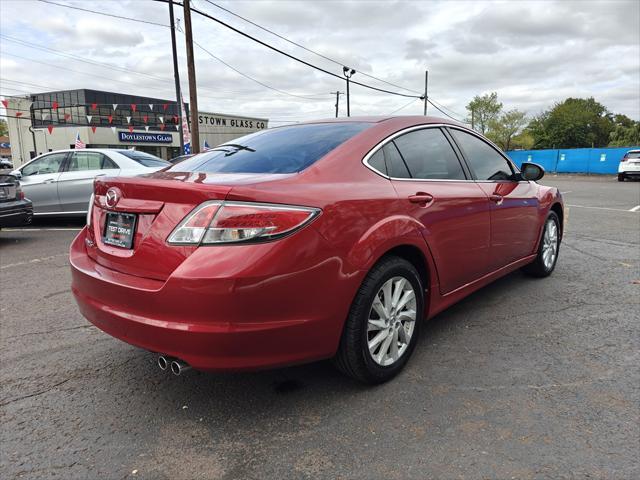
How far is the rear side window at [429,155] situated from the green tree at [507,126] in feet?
256

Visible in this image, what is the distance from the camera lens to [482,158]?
12.9 ft

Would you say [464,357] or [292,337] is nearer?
[292,337]

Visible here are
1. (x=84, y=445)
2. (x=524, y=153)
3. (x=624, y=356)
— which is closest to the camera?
(x=84, y=445)

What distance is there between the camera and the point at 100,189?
2.75m

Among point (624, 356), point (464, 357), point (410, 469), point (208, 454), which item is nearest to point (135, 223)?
point (208, 454)

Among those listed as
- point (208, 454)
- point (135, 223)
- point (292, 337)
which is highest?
point (135, 223)

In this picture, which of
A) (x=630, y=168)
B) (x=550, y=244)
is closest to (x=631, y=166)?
(x=630, y=168)

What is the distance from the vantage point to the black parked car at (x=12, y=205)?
710 cm

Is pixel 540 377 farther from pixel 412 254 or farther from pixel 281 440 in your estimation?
pixel 281 440

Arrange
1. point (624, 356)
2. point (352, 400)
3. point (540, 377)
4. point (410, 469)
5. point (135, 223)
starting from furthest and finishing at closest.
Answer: point (624, 356) → point (540, 377) → point (352, 400) → point (135, 223) → point (410, 469)

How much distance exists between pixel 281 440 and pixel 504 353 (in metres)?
1.66

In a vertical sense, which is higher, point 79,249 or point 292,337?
point 79,249

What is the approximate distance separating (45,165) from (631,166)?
83.6ft

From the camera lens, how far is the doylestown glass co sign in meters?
47.3
